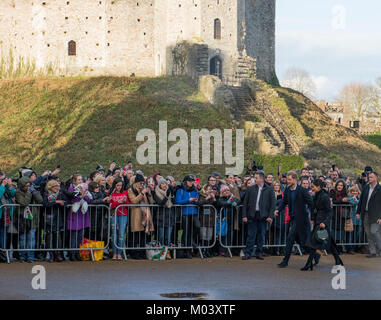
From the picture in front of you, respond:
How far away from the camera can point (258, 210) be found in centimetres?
1641

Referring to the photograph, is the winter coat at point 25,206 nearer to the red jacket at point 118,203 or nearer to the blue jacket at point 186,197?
the red jacket at point 118,203

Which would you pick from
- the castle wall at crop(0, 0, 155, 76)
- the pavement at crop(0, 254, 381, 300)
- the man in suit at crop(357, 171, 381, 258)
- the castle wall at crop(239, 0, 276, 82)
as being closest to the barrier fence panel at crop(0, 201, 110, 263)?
the pavement at crop(0, 254, 381, 300)

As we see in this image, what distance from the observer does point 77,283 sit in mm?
12539

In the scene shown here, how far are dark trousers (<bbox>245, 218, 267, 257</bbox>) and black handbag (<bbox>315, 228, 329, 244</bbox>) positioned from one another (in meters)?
2.34

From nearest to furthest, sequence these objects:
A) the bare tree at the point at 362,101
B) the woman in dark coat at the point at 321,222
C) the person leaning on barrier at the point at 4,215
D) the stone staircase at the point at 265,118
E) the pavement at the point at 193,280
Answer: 1. the pavement at the point at 193,280
2. the woman in dark coat at the point at 321,222
3. the person leaning on barrier at the point at 4,215
4. the stone staircase at the point at 265,118
5. the bare tree at the point at 362,101

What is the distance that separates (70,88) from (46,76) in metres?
6.06

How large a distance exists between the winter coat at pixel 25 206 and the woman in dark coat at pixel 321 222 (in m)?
5.89

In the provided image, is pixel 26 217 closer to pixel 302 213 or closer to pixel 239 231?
pixel 239 231

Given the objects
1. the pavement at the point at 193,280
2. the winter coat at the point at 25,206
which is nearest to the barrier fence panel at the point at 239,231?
the pavement at the point at 193,280

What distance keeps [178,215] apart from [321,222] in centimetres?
376

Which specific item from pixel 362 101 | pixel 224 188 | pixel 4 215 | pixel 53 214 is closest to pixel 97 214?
pixel 53 214

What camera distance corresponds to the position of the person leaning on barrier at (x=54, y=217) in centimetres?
1546

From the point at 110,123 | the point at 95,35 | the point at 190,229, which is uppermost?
the point at 95,35

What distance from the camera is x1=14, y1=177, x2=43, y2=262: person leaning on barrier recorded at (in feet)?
50.2
